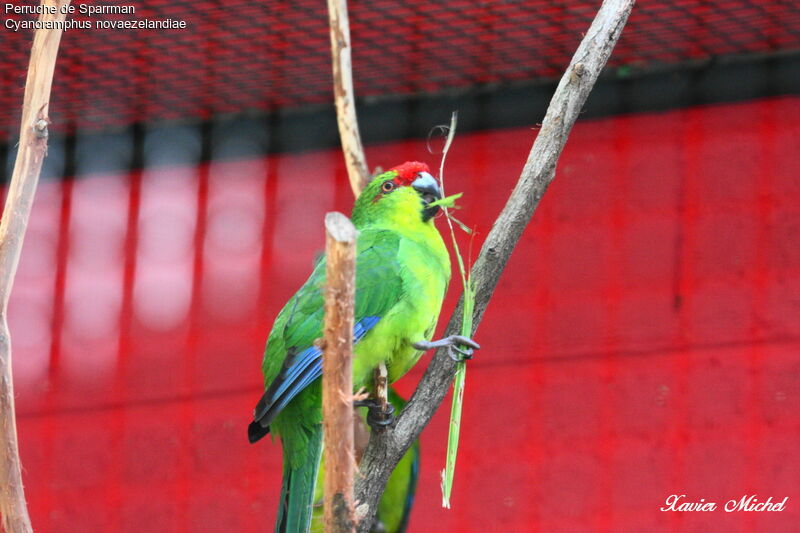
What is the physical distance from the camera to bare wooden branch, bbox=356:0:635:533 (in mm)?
1820

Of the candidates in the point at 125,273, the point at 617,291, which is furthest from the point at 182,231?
the point at 617,291

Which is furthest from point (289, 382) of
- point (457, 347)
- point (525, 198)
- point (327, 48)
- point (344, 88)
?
point (327, 48)

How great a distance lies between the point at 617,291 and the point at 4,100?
188cm

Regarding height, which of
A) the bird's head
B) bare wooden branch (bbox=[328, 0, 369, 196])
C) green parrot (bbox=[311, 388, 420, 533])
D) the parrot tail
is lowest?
green parrot (bbox=[311, 388, 420, 533])

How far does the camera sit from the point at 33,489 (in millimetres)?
3559

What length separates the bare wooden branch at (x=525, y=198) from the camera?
5.97 feet

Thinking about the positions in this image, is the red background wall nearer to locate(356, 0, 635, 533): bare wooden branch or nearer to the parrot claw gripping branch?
the parrot claw gripping branch

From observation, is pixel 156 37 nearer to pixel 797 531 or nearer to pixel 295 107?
pixel 295 107

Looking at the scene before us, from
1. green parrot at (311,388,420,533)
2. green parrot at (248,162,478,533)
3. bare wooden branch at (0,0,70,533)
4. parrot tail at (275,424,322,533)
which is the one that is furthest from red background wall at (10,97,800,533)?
bare wooden branch at (0,0,70,533)

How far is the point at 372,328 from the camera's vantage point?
2.11 meters

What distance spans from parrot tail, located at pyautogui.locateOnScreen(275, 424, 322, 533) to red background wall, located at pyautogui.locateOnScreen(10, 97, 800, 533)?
134cm

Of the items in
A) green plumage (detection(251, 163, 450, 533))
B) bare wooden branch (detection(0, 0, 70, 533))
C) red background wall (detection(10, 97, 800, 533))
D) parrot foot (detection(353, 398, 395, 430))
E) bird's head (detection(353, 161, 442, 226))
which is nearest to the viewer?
bare wooden branch (detection(0, 0, 70, 533))

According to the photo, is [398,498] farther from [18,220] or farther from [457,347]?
[18,220]

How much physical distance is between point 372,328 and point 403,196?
37 cm
